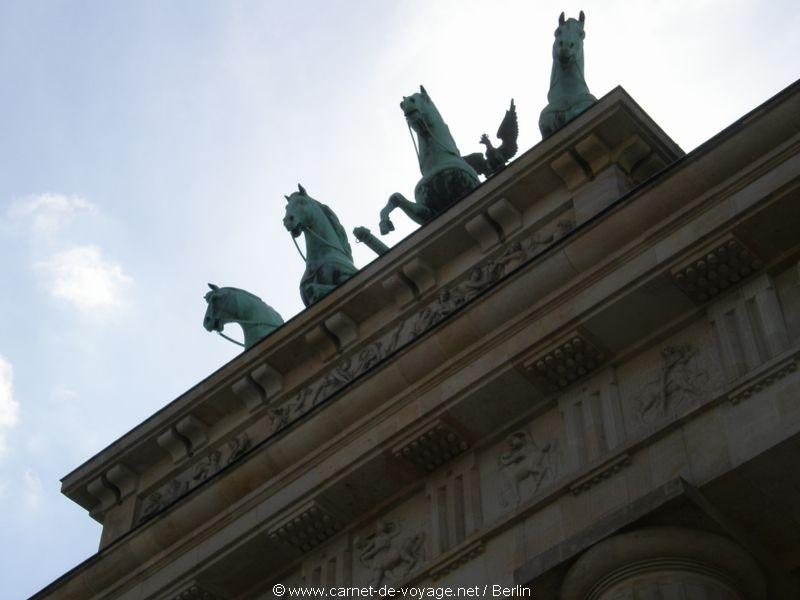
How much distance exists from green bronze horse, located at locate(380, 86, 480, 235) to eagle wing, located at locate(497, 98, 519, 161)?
20.7 inches

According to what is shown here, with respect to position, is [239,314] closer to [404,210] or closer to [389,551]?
[404,210]

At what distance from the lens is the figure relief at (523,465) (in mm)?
17719

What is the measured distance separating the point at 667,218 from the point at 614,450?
269 centimetres

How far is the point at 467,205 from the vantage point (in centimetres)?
2133

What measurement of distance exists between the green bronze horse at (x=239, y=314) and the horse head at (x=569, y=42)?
19.4 ft

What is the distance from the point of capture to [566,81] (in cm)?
2377

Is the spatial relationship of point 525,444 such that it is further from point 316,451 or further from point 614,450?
point 316,451

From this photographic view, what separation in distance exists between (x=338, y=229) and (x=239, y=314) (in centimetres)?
203

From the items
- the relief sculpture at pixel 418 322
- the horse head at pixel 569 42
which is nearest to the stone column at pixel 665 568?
the relief sculpture at pixel 418 322

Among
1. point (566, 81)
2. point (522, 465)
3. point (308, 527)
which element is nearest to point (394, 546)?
point (308, 527)

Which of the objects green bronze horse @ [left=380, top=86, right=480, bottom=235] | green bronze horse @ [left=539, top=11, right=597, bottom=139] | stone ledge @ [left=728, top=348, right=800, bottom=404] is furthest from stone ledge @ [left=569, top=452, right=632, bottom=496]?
green bronze horse @ [left=380, top=86, right=480, bottom=235]

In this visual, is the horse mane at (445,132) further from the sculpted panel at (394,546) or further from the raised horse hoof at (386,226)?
the sculpted panel at (394,546)

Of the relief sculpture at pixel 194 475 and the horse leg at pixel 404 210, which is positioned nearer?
the relief sculpture at pixel 194 475

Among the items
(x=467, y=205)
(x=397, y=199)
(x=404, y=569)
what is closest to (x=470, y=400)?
(x=404, y=569)
